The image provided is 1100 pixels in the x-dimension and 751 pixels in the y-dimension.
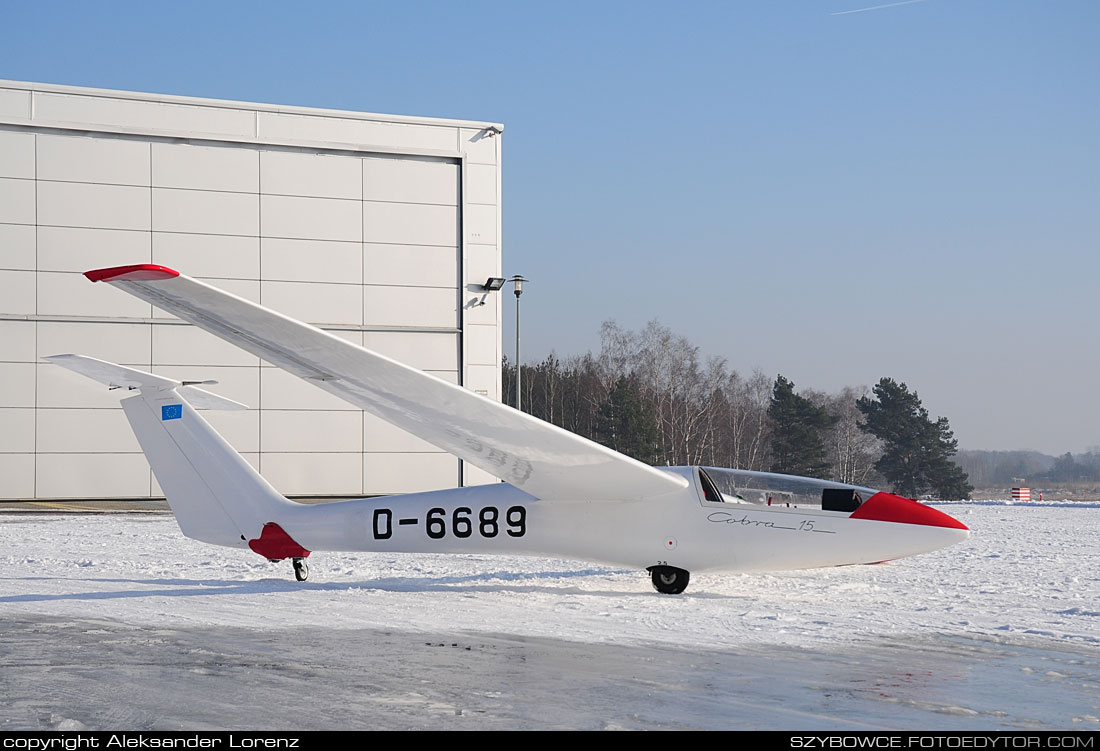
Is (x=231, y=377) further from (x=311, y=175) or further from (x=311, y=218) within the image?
(x=311, y=175)

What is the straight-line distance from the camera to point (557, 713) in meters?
5.38

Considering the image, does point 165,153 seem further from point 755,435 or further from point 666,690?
point 755,435

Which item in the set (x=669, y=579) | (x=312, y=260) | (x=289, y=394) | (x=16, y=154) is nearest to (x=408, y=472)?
(x=289, y=394)

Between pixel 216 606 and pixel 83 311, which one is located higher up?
pixel 83 311

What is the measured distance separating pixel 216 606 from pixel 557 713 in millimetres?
5172

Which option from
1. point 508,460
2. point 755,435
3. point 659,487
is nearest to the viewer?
point 508,460

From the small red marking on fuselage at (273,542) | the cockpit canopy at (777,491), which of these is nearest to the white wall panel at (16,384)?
the small red marking on fuselage at (273,542)

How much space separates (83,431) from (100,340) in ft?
8.76

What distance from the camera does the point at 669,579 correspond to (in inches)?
404

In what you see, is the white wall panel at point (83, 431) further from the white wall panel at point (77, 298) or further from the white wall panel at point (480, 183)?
the white wall panel at point (480, 183)

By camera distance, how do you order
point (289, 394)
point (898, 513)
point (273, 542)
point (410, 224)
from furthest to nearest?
point (410, 224)
point (289, 394)
point (273, 542)
point (898, 513)

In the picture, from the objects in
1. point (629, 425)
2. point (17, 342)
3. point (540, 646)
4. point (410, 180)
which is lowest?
point (540, 646)

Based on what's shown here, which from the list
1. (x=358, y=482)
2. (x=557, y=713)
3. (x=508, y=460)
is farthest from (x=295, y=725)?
(x=358, y=482)

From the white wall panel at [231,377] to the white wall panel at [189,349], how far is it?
0.52 ft
